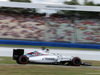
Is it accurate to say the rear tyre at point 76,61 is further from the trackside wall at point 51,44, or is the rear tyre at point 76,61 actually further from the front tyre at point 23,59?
the trackside wall at point 51,44

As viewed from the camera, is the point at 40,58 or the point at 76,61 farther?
the point at 76,61

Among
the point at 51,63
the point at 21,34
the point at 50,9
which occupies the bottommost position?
the point at 51,63

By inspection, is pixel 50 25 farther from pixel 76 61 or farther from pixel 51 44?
pixel 76 61

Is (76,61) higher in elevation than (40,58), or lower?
lower

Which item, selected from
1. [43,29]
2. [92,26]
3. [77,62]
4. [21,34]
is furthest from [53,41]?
[77,62]

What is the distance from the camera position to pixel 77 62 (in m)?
8.81

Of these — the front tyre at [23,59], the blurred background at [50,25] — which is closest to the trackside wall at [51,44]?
the blurred background at [50,25]

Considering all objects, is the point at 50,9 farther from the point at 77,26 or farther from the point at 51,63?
the point at 51,63

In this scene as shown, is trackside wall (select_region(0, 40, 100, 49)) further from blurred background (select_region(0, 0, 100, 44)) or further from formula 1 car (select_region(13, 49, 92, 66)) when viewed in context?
formula 1 car (select_region(13, 49, 92, 66))

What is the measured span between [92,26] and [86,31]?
902mm

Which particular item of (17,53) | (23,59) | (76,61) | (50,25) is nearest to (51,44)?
(50,25)

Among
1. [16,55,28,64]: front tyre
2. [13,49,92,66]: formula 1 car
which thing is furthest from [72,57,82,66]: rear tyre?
[16,55,28,64]: front tyre

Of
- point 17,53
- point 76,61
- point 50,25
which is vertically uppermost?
point 50,25

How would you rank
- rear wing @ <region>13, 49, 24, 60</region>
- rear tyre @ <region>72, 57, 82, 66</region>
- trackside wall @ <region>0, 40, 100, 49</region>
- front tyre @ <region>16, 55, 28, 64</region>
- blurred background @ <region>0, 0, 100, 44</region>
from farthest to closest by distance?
blurred background @ <region>0, 0, 100, 44</region> → trackside wall @ <region>0, 40, 100, 49</region> → rear tyre @ <region>72, 57, 82, 66</region> → rear wing @ <region>13, 49, 24, 60</region> → front tyre @ <region>16, 55, 28, 64</region>
